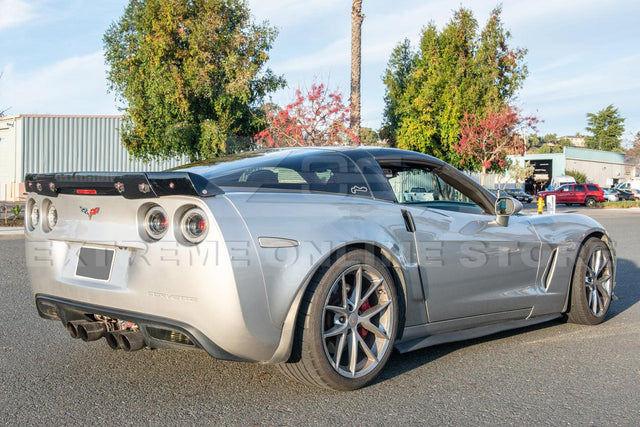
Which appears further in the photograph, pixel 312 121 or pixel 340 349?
pixel 312 121

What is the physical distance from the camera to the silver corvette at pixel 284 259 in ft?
10.3

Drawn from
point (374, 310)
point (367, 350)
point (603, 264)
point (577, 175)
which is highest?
point (577, 175)

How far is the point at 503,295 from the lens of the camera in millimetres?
4520

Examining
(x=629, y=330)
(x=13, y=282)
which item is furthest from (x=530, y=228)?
(x=13, y=282)

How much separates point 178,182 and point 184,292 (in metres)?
0.53

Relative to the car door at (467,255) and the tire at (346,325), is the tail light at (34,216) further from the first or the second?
the car door at (467,255)

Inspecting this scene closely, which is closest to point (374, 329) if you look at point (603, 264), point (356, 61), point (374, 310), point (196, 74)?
point (374, 310)

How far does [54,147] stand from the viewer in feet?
111

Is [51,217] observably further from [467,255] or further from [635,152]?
[635,152]

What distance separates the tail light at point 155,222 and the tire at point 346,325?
32.2 inches

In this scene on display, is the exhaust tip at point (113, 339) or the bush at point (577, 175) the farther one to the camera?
the bush at point (577, 175)

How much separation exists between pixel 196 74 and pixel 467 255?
21.3 metres

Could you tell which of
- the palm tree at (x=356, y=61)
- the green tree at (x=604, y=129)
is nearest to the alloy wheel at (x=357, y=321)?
the palm tree at (x=356, y=61)

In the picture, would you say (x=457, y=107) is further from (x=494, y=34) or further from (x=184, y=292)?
(x=184, y=292)
